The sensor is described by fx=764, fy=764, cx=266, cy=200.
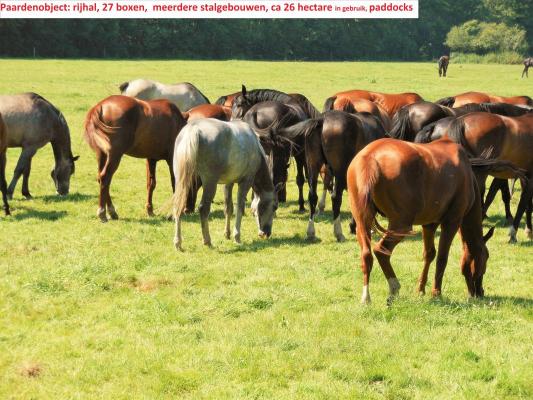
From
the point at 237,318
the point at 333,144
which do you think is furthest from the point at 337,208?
the point at 237,318

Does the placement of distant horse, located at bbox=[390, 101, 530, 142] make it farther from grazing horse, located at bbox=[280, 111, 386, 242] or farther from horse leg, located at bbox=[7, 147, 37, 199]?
horse leg, located at bbox=[7, 147, 37, 199]

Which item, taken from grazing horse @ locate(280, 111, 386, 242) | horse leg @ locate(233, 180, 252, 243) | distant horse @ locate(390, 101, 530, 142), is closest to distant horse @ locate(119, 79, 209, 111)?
distant horse @ locate(390, 101, 530, 142)

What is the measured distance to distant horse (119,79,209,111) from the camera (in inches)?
872

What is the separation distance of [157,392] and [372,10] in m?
85.8

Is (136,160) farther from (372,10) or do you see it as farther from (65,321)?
(372,10)

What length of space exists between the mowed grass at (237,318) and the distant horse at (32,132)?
1.49 m

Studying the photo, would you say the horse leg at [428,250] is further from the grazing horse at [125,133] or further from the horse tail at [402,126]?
the grazing horse at [125,133]

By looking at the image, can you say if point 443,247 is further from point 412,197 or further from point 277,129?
point 277,129

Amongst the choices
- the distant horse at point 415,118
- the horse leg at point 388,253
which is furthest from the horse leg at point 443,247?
the distant horse at point 415,118

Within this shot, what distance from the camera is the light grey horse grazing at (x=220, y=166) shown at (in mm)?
9820

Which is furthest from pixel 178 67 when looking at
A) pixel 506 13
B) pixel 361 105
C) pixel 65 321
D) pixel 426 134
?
pixel 506 13

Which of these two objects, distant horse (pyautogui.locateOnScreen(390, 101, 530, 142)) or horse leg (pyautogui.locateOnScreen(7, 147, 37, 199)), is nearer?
distant horse (pyautogui.locateOnScreen(390, 101, 530, 142))

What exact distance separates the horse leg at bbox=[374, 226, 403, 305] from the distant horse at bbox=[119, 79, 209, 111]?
14.8 m

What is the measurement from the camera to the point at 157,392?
575 cm
